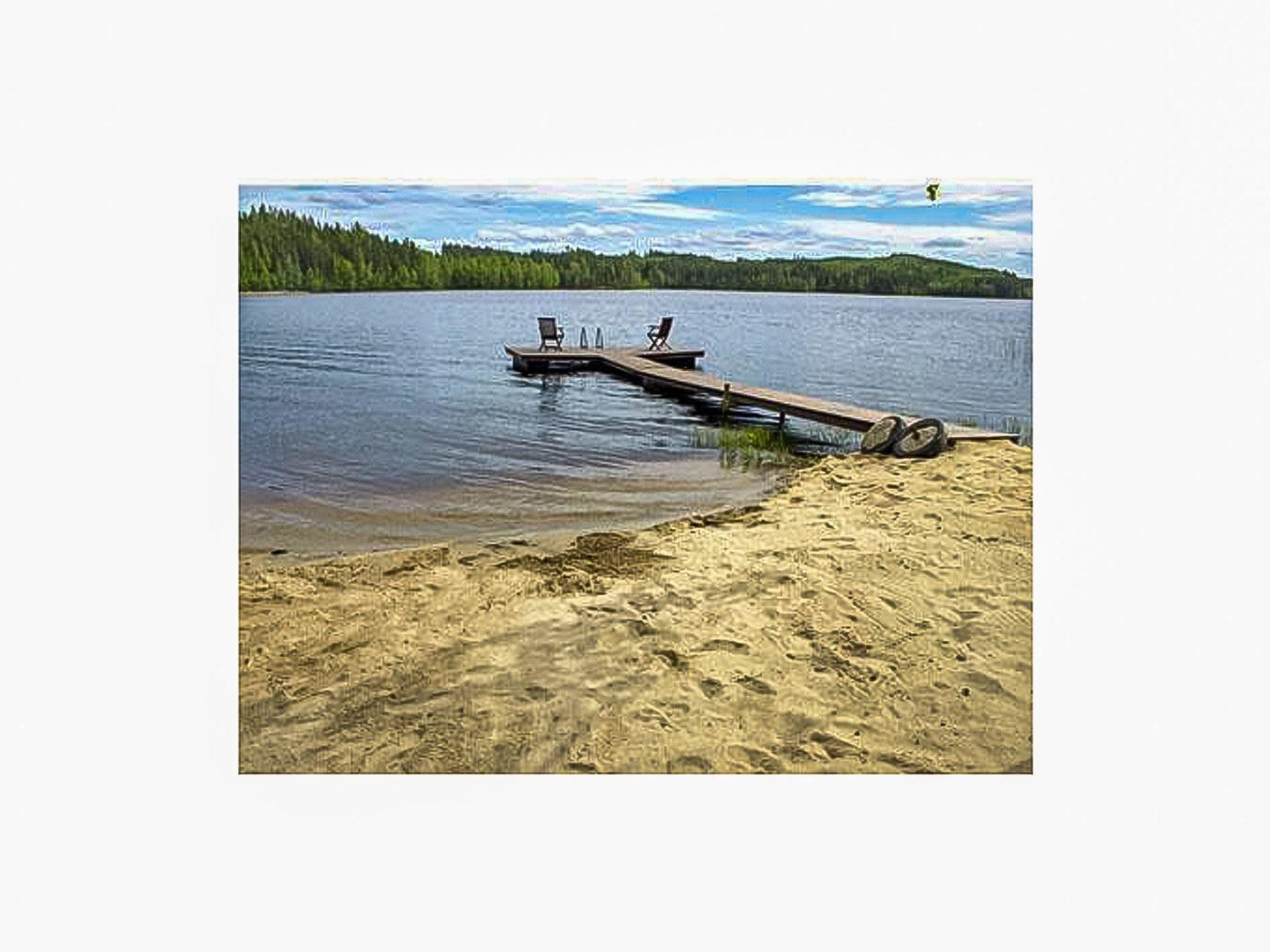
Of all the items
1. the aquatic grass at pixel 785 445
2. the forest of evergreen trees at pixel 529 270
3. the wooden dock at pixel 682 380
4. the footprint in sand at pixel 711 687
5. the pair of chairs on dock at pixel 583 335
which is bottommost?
the footprint in sand at pixel 711 687

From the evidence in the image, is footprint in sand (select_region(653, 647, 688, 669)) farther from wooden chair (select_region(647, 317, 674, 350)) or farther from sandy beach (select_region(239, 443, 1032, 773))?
wooden chair (select_region(647, 317, 674, 350))

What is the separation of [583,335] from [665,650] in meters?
1.07

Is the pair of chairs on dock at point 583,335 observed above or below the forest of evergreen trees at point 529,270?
below

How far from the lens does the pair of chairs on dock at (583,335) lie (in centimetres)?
438

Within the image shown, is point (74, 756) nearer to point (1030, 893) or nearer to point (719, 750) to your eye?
point (719, 750)

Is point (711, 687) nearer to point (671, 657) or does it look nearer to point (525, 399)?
point (671, 657)

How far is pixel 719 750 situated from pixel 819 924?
63 centimetres

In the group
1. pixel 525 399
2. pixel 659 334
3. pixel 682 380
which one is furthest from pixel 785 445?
pixel 525 399

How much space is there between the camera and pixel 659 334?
14.6ft

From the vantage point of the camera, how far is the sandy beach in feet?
13.5

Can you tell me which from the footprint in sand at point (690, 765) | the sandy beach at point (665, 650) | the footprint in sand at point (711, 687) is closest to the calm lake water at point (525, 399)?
the sandy beach at point (665, 650)

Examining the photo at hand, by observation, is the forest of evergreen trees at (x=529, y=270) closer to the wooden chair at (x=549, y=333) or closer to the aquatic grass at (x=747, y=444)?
→ the wooden chair at (x=549, y=333)

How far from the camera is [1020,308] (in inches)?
167

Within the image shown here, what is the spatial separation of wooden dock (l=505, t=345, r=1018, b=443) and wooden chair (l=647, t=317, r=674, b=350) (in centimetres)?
2
